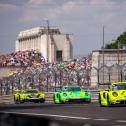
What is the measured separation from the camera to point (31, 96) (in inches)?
1528

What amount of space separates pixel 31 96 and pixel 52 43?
8828 cm

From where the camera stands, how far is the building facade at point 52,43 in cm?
12535

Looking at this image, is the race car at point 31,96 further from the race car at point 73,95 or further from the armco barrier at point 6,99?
the armco barrier at point 6,99

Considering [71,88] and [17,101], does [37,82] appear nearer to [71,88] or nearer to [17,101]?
[17,101]

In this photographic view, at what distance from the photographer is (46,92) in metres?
44.5

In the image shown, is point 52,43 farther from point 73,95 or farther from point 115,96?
point 115,96

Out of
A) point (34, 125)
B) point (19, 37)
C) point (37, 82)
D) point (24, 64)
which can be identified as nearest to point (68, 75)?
point (37, 82)

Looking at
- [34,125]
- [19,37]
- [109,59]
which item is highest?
[19,37]

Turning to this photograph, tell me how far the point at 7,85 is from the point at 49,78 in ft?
24.7

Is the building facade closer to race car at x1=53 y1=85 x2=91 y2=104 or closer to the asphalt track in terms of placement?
race car at x1=53 y1=85 x2=91 y2=104

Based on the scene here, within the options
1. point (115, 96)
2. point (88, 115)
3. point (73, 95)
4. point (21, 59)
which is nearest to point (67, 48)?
point (21, 59)

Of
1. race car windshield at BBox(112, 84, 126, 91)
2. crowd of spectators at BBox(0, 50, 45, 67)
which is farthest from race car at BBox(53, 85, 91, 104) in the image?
crowd of spectators at BBox(0, 50, 45, 67)

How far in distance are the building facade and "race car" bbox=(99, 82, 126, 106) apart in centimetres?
9198

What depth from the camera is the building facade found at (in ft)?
411
